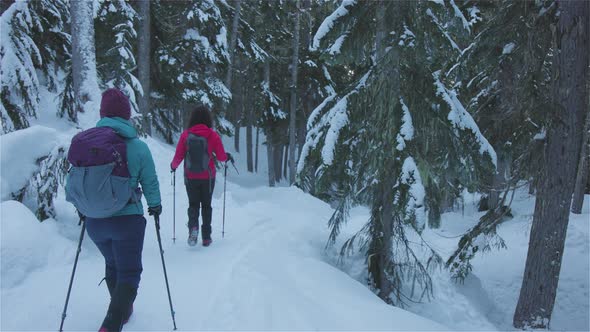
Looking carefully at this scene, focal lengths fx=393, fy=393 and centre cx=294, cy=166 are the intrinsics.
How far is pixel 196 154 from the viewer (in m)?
6.18

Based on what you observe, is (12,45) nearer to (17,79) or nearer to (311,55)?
(17,79)

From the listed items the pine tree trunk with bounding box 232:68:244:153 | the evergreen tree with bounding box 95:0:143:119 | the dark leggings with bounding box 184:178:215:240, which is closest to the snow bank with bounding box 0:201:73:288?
the dark leggings with bounding box 184:178:215:240

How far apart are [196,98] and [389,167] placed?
11630mm

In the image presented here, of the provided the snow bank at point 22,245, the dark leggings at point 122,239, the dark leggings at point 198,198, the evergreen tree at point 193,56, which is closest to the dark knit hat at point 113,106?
the dark leggings at point 122,239

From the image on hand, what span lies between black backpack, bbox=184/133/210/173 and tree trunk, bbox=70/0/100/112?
210 cm

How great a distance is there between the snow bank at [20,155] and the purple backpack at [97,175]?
320 cm

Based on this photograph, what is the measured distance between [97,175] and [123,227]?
493 mm

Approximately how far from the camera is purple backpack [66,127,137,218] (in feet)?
10.3

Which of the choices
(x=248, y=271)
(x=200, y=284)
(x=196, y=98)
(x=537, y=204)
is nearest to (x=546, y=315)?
(x=537, y=204)

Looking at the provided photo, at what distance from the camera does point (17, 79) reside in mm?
8453

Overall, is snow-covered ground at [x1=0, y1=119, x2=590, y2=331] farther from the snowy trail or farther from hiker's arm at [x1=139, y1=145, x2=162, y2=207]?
hiker's arm at [x1=139, y1=145, x2=162, y2=207]

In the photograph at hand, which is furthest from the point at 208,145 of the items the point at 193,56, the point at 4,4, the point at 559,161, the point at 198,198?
the point at 193,56

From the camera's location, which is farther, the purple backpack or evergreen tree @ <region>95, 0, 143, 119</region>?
evergreen tree @ <region>95, 0, 143, 119</region>

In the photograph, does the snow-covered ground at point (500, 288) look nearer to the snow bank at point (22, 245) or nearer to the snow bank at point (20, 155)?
the snow bank at point (22, 245)
